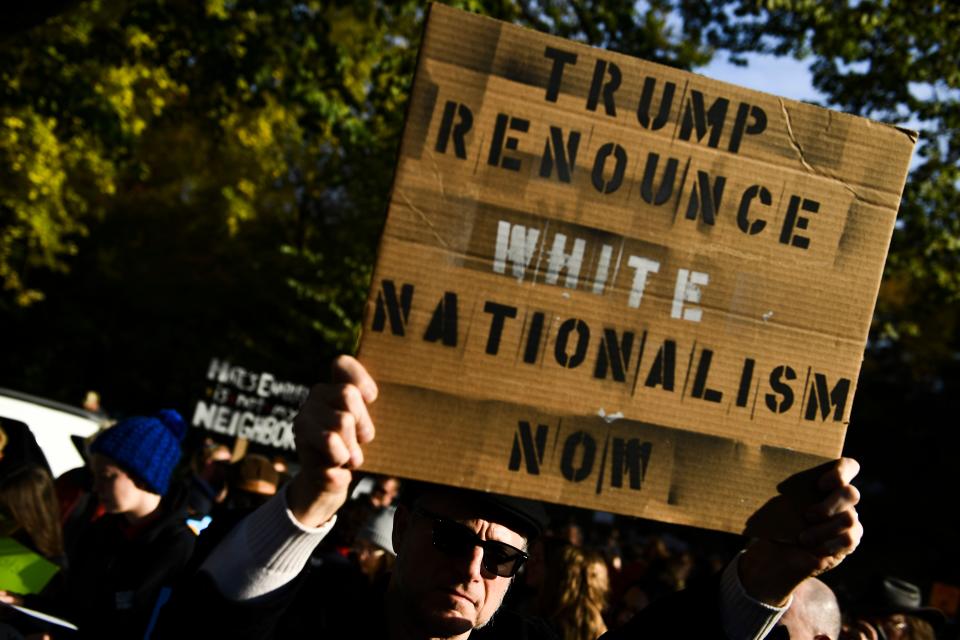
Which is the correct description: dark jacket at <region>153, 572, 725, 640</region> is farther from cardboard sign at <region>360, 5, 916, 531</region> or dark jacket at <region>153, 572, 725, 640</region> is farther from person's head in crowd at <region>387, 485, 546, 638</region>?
cardboard sign at <region>360, 5, 916, 531</region>

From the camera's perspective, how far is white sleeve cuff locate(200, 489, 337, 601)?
7.12 ft

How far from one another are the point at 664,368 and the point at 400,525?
2.81 ft

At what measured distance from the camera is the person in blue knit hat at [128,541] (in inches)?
157

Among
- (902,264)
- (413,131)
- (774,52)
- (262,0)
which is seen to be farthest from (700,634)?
(902,264)

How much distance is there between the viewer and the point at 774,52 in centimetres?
1125

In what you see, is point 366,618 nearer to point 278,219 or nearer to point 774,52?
point 774,52

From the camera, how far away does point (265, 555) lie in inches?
85.6

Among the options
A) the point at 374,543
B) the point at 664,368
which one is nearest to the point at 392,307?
the point at 664,368

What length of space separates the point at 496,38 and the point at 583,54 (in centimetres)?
21

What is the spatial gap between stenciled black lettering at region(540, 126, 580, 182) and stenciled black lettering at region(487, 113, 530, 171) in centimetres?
7

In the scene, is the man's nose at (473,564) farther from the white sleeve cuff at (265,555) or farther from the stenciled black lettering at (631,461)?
the white sleeve cuff at (265,555)

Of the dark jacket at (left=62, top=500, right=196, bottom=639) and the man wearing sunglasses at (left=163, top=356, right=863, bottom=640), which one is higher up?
the man wearing sunglasses at (left=163, top=356, right=863, bottom=640)

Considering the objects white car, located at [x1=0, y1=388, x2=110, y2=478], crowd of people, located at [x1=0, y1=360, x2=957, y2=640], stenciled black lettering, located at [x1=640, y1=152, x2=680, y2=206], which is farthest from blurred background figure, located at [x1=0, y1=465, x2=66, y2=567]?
stenciled black lettering, located at [x1=640, y1=152, x2=680, y2=206]

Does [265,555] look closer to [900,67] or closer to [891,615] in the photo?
[891,615]
